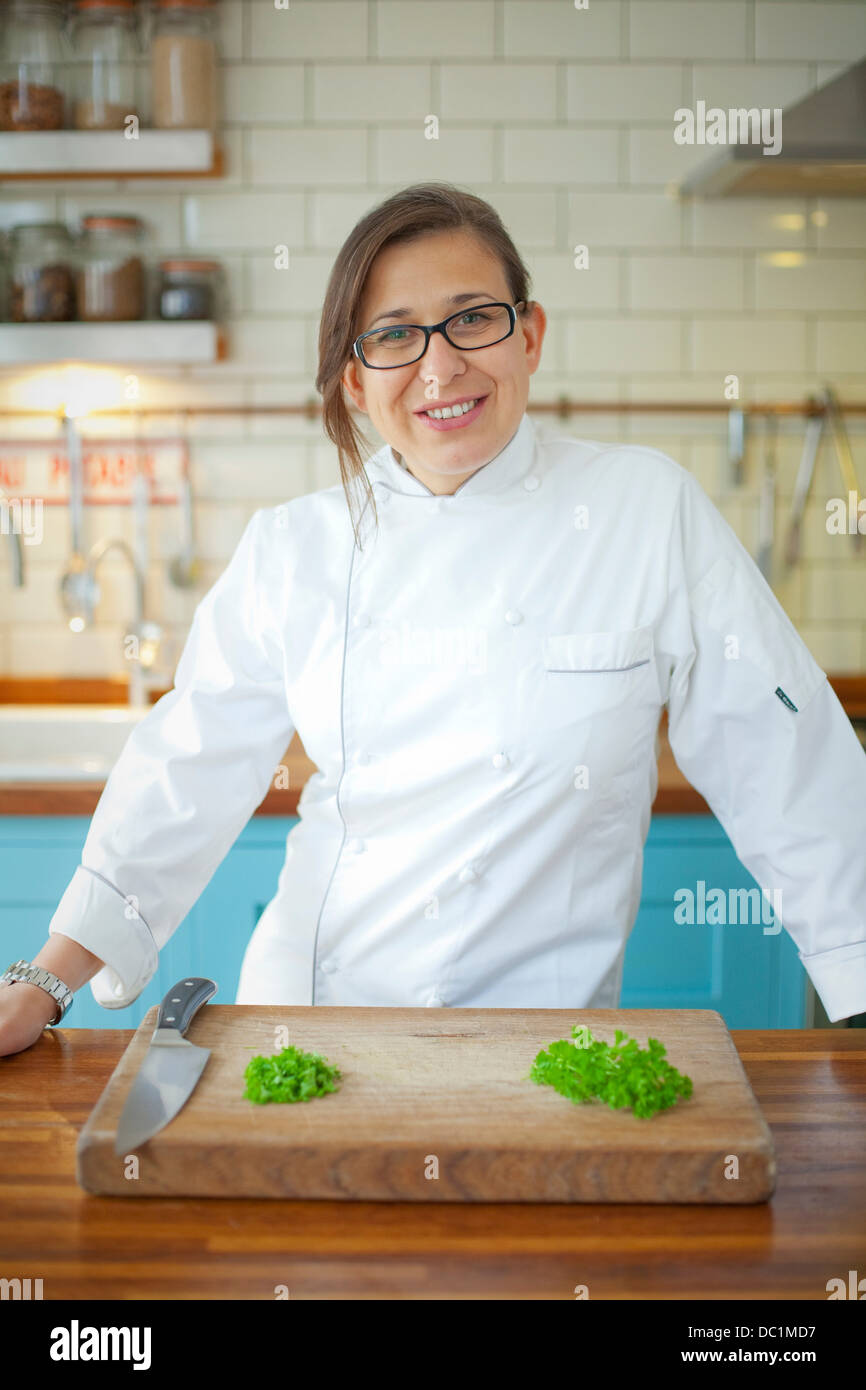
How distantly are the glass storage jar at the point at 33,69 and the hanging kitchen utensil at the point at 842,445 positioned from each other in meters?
1.70

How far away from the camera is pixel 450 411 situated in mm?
1269

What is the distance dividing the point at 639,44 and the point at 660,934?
184 centimetres

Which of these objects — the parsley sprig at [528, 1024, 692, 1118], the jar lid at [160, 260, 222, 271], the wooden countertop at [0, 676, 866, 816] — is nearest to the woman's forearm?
the parsley sprig at [528, 1024, 692, 1118]

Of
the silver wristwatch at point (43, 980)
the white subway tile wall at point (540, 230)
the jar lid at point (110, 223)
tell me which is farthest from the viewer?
the white subway tile wall at point (540, 230)

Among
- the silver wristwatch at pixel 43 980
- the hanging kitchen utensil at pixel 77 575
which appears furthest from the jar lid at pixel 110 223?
the silver wristwatch at pixel 43 980

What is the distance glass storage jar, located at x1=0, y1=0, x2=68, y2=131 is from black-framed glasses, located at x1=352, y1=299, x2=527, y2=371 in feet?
5.35

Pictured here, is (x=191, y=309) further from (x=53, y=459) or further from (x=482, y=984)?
(x=482, y=984)

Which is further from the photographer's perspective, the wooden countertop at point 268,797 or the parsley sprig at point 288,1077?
the wooden countertop at point 268,797

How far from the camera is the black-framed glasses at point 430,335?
4.04 feet

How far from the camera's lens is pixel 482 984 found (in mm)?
1307

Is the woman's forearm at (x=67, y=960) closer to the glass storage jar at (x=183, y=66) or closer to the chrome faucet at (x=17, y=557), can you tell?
the chrome faucet at (x=17, y=557)

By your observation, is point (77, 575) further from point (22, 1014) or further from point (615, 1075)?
point (615, 1075)

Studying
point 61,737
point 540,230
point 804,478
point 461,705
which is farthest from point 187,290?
point 461,705
